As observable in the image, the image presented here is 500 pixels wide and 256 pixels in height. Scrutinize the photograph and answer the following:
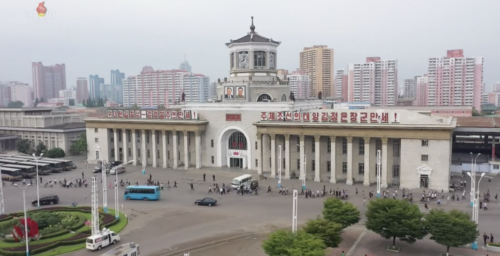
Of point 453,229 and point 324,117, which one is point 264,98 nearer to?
point 324,117

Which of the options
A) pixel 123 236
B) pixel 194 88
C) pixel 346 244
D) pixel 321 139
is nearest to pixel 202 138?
pixel 321 139

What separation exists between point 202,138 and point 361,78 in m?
95.5

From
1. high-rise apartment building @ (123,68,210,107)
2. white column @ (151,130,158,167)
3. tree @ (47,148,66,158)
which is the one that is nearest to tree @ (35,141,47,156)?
tree @ (47,148,66,158)

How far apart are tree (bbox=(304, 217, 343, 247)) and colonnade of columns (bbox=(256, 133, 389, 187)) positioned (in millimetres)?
21285

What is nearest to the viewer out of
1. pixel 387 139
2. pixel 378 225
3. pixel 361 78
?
pixel 378 225

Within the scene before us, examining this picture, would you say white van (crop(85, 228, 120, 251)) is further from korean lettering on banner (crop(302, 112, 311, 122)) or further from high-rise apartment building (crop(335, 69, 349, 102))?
high-rise apartment building (crop(335, 69, 349, 102))

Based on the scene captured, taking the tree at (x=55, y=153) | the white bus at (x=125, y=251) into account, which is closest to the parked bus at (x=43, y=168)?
the tree at (x=55, y=153)

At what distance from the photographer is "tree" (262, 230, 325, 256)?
68.8ft

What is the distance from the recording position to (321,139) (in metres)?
52.0

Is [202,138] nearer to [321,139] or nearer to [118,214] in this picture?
[321,139]

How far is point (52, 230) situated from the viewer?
107ft

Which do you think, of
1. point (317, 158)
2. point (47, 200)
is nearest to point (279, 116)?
point (317, 158)

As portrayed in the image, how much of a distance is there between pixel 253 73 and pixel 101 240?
3770cm

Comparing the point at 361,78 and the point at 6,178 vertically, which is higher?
the point at 361,78
